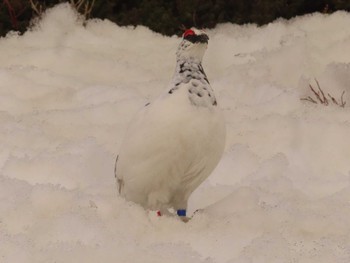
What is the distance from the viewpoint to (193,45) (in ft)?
9.75

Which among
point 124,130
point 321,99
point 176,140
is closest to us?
point 176,140

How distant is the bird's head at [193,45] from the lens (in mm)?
2973

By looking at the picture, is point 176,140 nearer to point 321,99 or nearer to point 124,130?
point 124,130

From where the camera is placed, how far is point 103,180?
12.1 feet

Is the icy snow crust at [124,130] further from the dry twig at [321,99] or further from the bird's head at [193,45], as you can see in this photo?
the bird's head at [193,45]

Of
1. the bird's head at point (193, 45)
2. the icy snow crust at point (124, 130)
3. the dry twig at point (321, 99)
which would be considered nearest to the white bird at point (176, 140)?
the bird's head at point (193, 45)

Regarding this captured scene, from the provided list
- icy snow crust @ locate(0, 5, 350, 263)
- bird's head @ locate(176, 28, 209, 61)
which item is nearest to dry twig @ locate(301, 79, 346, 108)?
icy snow crust @ locate(0, 5, 350, 263)

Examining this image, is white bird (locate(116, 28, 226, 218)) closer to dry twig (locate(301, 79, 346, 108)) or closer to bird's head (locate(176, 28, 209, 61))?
bird's head (locate(176, 28, 209, 61))

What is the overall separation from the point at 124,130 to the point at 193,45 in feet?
4.46

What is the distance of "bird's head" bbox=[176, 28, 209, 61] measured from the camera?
297cm

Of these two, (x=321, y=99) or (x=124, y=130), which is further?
(x=321, y=99)

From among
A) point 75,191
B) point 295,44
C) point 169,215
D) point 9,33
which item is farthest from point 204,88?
point 9,33

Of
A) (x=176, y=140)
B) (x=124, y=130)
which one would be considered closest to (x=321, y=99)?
(x=124, y=130)

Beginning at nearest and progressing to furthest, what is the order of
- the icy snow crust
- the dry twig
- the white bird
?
the white bird < the icy snow crust < the dry twig
